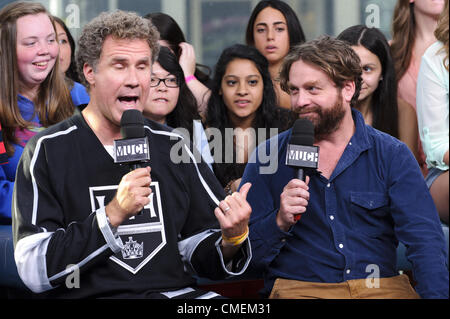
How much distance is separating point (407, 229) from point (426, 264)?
0.51 ft

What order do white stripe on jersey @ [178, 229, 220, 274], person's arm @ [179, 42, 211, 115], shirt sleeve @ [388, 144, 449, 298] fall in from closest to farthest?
shirt sleeve @ [388, 144, 449, 298], white stripe on jersey @ [178, 229, 220, 274], person's arm @ [179, 42, 211, 115]

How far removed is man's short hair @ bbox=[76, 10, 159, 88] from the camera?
278 centimetres

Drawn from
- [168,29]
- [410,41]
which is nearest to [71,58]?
[168,29]

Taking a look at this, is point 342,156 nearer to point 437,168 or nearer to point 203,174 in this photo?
point 203,174

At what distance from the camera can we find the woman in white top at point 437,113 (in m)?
3.46

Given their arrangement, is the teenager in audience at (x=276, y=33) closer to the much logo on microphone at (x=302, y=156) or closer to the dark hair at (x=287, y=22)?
the dark hair at (x=287, y=22)

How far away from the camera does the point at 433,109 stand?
3.56m

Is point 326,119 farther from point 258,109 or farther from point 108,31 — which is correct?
point 258,109

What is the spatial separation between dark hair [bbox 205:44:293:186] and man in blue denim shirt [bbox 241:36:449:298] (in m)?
1.31

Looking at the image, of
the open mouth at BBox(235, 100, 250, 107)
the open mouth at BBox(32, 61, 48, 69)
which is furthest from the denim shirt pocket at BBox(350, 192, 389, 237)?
the open mouth at BBox(32, 61, 48, 69)

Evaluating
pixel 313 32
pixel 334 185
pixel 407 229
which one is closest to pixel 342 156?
pixel 334 185

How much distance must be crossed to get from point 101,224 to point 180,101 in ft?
6.34

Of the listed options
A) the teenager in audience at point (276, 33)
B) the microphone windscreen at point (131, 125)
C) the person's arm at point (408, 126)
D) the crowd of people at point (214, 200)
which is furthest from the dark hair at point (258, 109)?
the microphone windscreen at point (131, 125)

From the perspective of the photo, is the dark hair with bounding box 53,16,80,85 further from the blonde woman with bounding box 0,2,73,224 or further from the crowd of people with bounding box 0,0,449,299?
the crowd of people with bounding box 0,0,449,299
